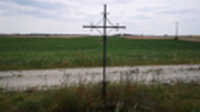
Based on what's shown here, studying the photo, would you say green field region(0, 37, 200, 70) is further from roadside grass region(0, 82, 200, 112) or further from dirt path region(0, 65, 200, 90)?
dirt path region(0, 65, 200, 90)

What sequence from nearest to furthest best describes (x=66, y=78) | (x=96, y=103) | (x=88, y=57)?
(x=96, y=103), (x=66, y=78), (x=88, y=57)

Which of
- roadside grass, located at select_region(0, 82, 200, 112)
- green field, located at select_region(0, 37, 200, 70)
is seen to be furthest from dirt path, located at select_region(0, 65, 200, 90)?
green field, located at select_region(0, 37, 200, 70)

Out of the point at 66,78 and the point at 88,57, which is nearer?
the point at 66,78

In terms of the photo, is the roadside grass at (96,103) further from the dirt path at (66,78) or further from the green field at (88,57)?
the dirt path at (66,78)

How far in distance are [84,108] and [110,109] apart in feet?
2.04

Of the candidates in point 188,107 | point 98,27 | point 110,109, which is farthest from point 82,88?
point 188,107

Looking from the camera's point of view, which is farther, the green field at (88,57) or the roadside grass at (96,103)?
the green field at (88,57)

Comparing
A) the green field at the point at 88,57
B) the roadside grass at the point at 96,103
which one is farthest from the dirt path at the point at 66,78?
the green field at the point at 88,57

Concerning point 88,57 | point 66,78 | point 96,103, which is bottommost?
point 88,57

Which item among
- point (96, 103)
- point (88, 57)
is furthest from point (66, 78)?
point (88, 57)

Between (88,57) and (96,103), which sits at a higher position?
(96,103)

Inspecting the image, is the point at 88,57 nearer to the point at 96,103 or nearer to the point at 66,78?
the point at 66,78

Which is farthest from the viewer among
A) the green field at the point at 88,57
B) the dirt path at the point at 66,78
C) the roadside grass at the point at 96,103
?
the green field at the point at 88,57

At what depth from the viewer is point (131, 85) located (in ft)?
15.0
